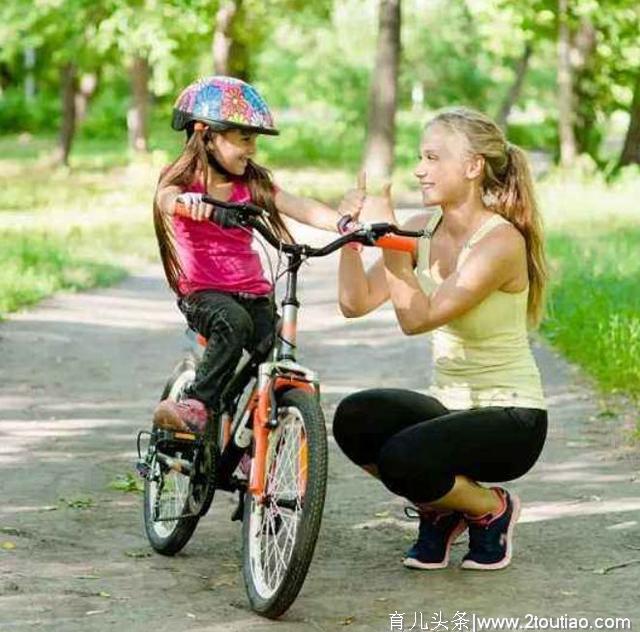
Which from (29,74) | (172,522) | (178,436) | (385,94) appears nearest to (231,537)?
(172,522)

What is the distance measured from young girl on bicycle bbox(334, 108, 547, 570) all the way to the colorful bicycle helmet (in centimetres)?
60

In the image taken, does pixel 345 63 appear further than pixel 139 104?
Yes

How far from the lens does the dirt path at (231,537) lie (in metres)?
5.80

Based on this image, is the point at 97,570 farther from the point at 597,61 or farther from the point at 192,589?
the point at 597,61

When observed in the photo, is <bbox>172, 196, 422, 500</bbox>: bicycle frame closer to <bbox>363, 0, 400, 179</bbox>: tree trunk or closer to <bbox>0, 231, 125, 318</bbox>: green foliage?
<bbox>0, 231, 125, 318</bbox>: green foliage

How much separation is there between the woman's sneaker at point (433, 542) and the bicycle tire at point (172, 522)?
78cm

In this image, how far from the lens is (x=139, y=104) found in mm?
41875

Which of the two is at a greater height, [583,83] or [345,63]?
[583,83]

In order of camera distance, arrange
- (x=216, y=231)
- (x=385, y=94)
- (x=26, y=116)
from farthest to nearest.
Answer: (x=26, y=116) < (x=385, y=94) < (x=216, y=231)

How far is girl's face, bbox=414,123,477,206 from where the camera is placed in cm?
627

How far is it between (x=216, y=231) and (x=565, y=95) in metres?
27.4

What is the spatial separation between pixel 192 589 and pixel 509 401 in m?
1.24

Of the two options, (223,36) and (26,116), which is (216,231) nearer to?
(223,36)

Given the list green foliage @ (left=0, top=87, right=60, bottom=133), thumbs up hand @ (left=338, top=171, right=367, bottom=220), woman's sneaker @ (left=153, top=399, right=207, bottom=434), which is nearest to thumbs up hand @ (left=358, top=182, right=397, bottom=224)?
thumbs up hand @ (left=338, top=171, right=367, bottom=220)
